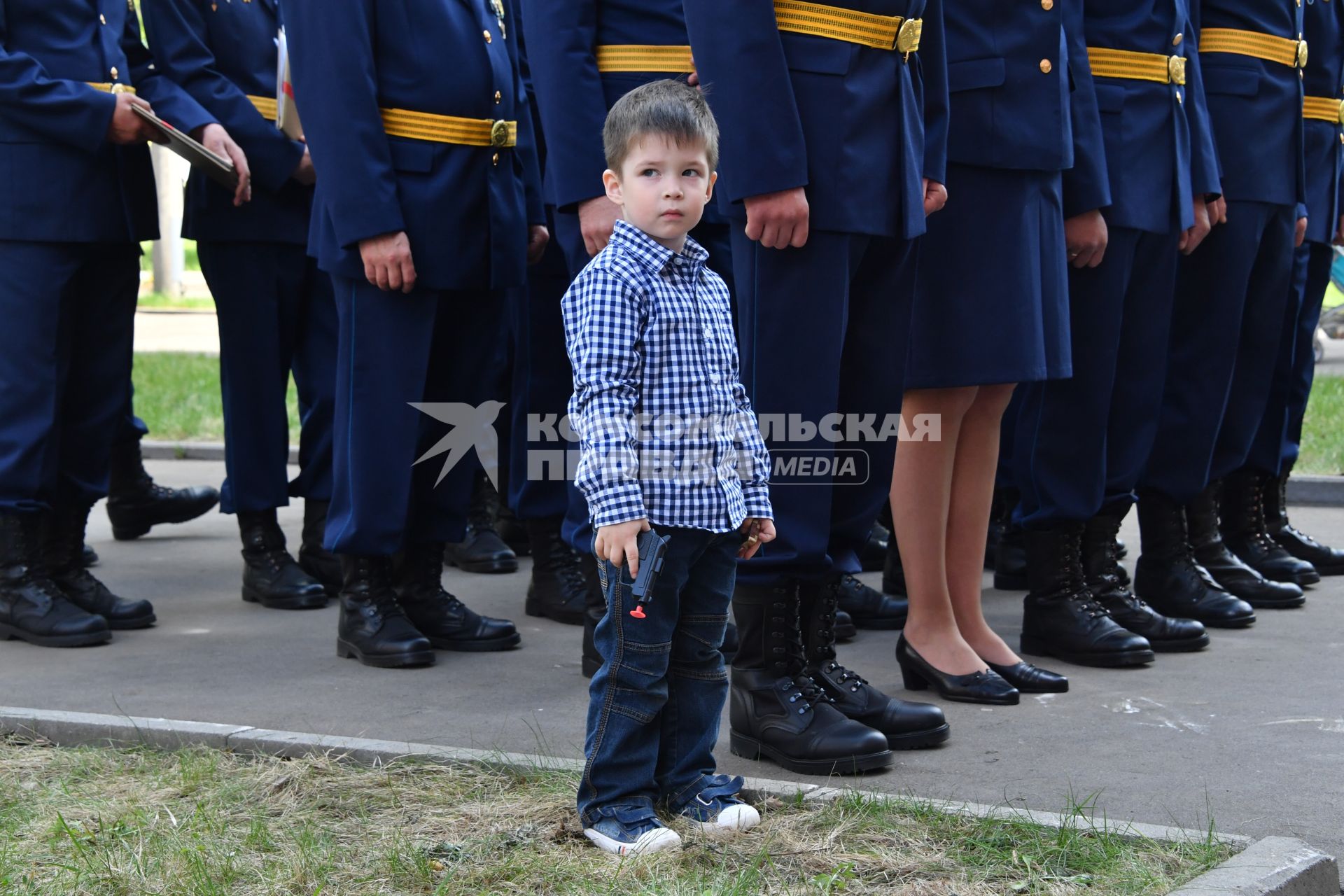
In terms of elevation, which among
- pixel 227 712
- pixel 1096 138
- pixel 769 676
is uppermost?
pixel 1096 138

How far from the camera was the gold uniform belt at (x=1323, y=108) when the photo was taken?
5383 mm

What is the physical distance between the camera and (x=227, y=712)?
12.6ft

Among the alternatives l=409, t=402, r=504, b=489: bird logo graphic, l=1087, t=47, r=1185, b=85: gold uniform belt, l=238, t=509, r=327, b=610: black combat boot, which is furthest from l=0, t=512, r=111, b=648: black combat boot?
l=1087, t=47, r=1185, b=85: gold uniform belt

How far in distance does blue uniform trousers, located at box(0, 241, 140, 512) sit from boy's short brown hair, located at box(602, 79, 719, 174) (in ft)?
7.95

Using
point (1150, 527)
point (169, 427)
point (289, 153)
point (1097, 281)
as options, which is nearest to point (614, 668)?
point (1097, 281)

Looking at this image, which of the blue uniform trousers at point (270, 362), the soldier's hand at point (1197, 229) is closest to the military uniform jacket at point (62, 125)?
the blue uniform trousers at point (270, 362)

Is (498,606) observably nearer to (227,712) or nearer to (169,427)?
(227,712)

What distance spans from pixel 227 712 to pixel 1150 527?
2.69 m

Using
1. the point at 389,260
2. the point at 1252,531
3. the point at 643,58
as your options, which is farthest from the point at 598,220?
the point at 1252,531

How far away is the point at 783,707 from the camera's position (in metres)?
3.35

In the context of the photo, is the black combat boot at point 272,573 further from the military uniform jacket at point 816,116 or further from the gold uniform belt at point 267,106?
the military uniform jacket at point 816,116

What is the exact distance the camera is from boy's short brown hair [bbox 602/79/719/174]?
2.73m

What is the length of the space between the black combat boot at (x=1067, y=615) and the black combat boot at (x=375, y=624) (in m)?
1.58

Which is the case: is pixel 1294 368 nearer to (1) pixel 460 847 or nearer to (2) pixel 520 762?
(2) pixel 520 762
